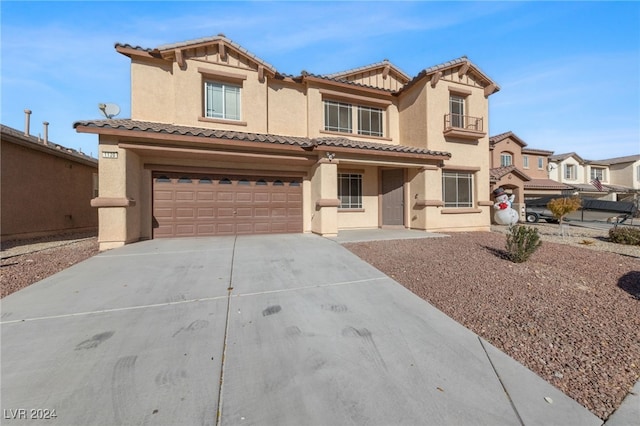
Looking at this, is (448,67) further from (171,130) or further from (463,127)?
(171,130)

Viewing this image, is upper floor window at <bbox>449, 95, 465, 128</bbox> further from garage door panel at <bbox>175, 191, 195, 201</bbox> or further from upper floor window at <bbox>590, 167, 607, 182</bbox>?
upper floor window at <bbox>590, 167, 607, 182</bbox>

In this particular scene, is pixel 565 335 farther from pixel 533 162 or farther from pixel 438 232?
pixel 533 162

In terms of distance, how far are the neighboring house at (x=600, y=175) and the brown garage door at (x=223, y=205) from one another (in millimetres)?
30219

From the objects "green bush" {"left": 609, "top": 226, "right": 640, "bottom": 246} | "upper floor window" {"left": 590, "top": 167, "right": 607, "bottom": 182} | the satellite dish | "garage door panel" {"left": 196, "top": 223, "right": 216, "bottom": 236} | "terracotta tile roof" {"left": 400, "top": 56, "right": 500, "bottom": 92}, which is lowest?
"green bush" {"left": 609, "top": 226, "right": 640, "bottom": 246}

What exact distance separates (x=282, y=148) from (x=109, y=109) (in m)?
6.68

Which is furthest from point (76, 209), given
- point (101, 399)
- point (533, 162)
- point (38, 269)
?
point (533, 162)

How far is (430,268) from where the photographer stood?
565cm

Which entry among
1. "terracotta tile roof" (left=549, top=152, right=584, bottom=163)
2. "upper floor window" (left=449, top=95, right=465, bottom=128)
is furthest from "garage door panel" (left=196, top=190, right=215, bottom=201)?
"terracotta tile roof" (left=549, top=152, right=584, bottom=163)

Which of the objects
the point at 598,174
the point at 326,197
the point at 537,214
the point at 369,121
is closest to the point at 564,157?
the point at 598,174

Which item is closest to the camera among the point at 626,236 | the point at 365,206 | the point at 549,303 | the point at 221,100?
the point at 549,303

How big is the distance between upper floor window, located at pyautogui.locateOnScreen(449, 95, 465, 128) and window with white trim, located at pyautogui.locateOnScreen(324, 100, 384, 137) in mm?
3173

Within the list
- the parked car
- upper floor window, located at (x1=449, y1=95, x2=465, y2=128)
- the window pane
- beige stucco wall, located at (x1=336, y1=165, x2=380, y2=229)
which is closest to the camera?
the window pane

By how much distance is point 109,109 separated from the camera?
31.6 feet

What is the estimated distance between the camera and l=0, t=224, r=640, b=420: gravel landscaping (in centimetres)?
262
